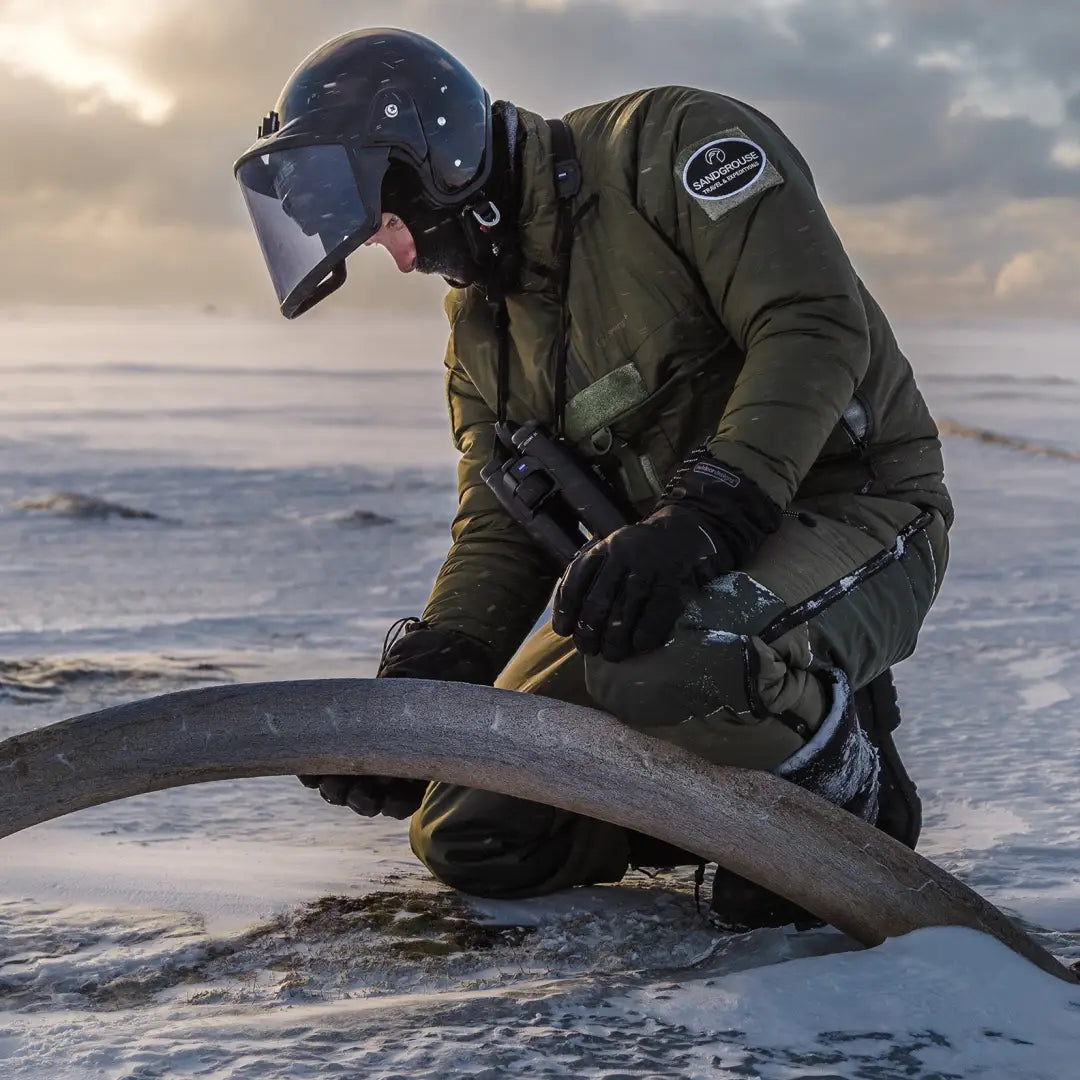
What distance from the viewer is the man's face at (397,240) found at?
2559 millimetres

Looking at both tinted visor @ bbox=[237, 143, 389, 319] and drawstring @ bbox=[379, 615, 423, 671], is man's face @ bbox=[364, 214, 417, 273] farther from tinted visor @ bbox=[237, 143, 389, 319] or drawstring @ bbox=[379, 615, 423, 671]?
drawstring @ bbox=[379, 615, 423, 671]

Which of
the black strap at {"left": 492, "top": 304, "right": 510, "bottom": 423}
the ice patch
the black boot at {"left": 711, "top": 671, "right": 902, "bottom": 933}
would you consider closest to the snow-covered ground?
the black boot at {"left": 711, "top": 671, "right": 902, "bottom": 933}

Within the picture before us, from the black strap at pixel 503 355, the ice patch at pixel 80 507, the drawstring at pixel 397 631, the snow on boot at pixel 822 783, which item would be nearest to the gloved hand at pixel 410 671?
the drawstring at pixel 397 631

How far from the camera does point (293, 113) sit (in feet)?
8.13

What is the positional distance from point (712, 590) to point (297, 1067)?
2.95 ft

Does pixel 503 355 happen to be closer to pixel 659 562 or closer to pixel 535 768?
pixel 659 562

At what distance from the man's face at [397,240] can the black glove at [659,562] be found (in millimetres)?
756

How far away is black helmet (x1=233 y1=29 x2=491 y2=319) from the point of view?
2414 millimetres

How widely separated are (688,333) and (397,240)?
0.56 meters

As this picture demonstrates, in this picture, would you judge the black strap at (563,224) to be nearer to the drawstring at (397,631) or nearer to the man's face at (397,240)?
the man's face at (397,240)

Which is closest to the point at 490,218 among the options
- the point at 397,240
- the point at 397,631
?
the point at 397,240

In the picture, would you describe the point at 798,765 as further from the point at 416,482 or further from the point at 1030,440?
the point at 1030,440

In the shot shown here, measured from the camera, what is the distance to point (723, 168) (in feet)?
7.73

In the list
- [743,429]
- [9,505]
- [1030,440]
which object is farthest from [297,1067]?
[1030,440]
